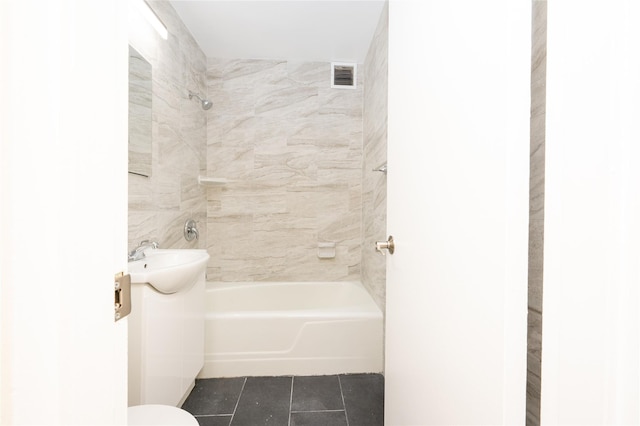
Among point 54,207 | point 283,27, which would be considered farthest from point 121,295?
point 283,27

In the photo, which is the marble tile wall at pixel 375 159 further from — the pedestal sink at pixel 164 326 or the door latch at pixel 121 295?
the door latch at pixel 121 295

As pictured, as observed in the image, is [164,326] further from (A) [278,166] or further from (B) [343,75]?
(B) [343,75]

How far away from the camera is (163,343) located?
4.56 feet

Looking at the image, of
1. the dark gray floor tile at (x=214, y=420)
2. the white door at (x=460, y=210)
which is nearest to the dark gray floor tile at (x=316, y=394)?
the dark gray floor tile at (x=214, y=420)

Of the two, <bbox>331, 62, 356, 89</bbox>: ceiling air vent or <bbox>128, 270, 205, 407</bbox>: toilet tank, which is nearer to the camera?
<bbox>128, 270, 205, 407</bbox>: toilet tank

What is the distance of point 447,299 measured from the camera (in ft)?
2.29

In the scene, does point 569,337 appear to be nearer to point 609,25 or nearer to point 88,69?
point 609,25

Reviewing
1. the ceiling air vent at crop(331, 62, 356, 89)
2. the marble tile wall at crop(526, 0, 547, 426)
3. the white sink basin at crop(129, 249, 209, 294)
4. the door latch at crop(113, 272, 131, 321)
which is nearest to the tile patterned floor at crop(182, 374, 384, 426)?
the white sink basin at crop(129, 249, 209, 294)

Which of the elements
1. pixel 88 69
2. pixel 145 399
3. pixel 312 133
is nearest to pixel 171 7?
pixel 312 133

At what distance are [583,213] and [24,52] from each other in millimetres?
664

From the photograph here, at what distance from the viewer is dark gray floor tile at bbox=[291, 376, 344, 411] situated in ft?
5.54

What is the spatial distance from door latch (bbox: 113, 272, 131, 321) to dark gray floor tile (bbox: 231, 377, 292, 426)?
1417 mm

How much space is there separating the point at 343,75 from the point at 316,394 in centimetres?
251

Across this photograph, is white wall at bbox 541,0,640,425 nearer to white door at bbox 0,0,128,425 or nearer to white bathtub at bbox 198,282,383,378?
white door at bbox 0,0,128,425
